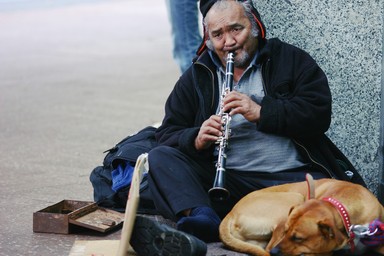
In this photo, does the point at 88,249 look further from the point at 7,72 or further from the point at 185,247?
the point at 7,72

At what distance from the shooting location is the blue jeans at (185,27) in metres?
7.06

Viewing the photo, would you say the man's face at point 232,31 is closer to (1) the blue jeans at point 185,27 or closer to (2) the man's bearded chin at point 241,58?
(2) the man's bearded chin at point 241,58

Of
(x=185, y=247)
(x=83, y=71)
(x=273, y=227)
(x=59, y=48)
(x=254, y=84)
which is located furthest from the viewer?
(x=59, y=48)

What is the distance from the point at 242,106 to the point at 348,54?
3.02 feet

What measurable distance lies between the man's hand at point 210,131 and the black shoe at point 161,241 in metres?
0.66

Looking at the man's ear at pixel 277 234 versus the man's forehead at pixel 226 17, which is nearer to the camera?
the man's ear at pixel 277 234

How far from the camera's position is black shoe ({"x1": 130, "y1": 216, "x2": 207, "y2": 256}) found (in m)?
3.81

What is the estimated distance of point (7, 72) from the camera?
1084 cm

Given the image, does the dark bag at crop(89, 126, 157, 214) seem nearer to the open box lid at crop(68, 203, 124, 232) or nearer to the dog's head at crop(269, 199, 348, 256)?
the open box lid at crop(68, 203, 124, 232)

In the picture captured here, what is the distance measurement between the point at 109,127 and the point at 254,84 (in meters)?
3.25

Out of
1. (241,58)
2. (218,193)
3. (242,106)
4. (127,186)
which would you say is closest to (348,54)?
(241,58)

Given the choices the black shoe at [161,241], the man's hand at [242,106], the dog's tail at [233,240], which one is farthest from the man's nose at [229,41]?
the black shoe at [161,241]

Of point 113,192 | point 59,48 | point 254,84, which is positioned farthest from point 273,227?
point 59,48

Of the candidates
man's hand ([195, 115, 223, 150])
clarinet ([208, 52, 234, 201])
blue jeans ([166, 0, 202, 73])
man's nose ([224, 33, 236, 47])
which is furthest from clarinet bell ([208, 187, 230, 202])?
blue jeans ([166, 0, 202, 73])
